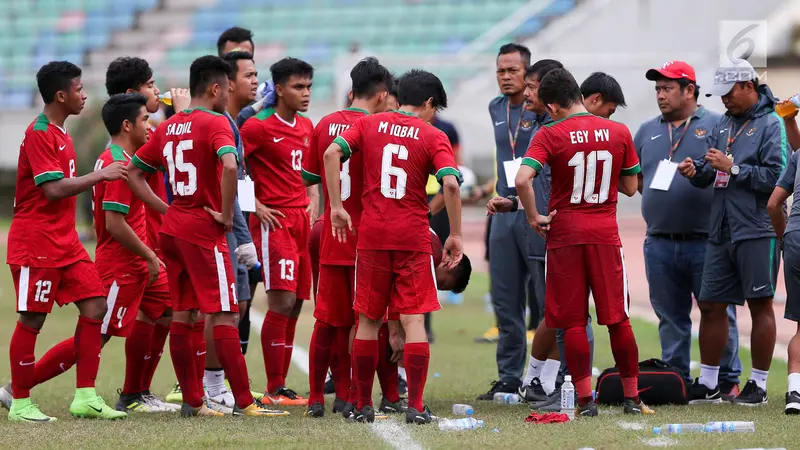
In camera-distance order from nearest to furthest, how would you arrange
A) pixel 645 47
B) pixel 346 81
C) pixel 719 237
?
pixel 719 237 → pixel 346 81 → pixel 645 47

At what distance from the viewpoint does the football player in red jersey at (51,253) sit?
289 inches

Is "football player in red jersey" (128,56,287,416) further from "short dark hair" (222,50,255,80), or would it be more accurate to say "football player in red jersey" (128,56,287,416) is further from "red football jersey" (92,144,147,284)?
"short dark hair" (222,50,255,80)

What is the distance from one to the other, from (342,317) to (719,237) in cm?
274

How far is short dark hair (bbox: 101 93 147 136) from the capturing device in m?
7.83

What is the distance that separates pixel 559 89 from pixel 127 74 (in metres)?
3.14

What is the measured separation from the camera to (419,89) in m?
7.15

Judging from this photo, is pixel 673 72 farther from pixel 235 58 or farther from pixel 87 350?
pixel 87 350

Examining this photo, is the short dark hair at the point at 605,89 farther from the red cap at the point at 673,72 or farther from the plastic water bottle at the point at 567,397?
the plastic water bottle at the point at 567,397

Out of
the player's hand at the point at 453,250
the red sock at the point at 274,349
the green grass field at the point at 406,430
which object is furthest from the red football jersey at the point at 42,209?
the player's hand at the point at 453,250

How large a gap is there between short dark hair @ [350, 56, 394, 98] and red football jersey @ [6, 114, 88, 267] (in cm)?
194

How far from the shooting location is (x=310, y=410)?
735cm

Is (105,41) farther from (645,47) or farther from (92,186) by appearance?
(92,186)

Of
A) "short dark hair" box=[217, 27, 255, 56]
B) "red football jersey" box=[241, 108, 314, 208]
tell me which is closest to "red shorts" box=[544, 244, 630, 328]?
"red football jersey" box=[241, 108, 314, 208]

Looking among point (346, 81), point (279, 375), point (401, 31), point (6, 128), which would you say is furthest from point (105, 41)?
point (279, 375)
